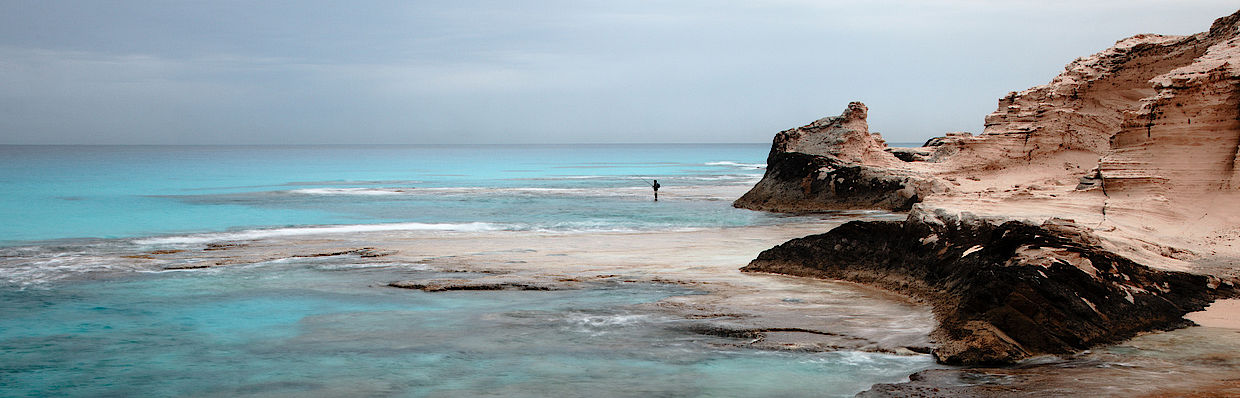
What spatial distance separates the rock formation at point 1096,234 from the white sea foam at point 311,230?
11470mm

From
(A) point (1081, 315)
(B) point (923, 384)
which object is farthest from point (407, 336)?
(A) point (1081, 315)

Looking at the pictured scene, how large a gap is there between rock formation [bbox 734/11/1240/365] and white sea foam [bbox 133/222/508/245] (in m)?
11.5

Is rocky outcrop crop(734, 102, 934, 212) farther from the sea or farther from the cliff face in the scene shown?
the sea

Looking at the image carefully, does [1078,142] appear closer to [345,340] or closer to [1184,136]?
[1184,136]

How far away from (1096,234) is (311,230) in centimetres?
1706

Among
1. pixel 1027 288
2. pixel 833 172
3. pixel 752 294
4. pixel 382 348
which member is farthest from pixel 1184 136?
pixel 833 172

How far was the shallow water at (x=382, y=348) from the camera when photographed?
747 cm

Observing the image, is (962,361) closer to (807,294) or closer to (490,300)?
(807,294)

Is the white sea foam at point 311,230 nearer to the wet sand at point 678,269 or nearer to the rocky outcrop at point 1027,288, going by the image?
the wet sand at point 678,269

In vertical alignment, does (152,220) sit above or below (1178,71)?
below

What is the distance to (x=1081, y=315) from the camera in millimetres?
7645

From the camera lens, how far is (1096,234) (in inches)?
358

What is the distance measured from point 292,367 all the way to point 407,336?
127cm

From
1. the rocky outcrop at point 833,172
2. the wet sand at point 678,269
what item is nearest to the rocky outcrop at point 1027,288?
the wet sand at point 678,269
